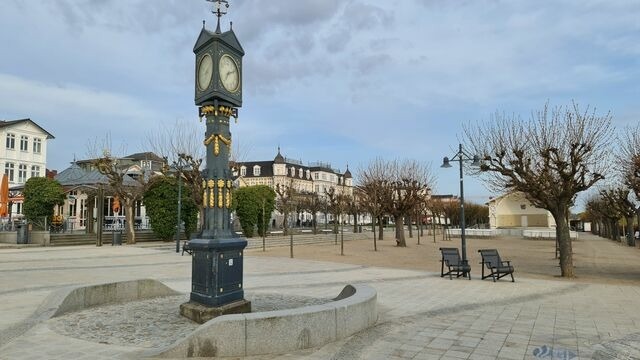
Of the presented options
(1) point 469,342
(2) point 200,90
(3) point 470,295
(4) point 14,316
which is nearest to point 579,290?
(3) point 470,295

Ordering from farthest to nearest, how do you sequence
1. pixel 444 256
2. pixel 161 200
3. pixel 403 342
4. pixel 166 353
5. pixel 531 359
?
pixel 161 200
pixel 444 256
pixel 403 342
pixel 531 359
pixel 166 353

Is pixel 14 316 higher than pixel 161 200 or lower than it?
lower

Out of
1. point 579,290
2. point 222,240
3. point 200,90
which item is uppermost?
point 200,90

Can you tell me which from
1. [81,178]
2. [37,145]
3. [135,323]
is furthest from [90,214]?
[135,323]

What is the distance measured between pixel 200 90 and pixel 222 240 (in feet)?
8.93

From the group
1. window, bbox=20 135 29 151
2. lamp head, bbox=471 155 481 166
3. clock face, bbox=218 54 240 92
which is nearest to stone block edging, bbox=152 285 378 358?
clock face, bbox=218 54 240 92

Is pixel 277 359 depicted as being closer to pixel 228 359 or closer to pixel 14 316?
pixel 228 359

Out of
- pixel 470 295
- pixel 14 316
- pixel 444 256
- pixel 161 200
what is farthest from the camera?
pixel 161 200

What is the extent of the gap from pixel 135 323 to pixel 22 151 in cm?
5242

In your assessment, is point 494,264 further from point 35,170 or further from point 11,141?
point 35,170

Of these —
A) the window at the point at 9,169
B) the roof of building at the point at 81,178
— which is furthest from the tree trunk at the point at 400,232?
the window at the point at 9,169

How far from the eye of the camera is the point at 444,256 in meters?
15.5

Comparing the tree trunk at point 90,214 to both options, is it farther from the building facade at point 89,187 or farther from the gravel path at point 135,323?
the gravel path at point 135,323

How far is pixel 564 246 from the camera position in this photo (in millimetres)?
16734
